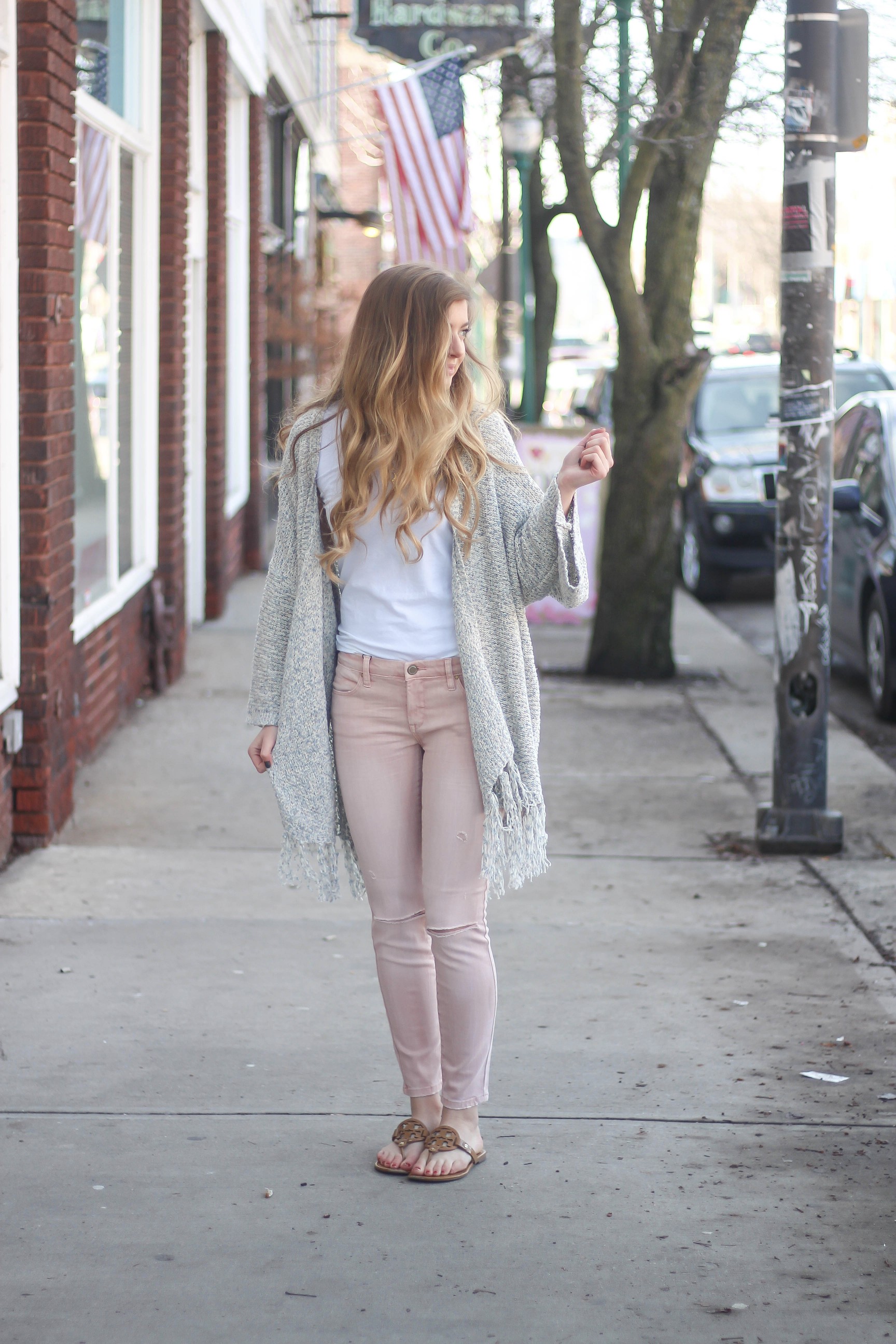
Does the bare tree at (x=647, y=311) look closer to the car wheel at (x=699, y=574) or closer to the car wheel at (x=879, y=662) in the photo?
the car wheel at (x=879, y=662)

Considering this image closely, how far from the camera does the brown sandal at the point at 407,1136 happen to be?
11.8 ft

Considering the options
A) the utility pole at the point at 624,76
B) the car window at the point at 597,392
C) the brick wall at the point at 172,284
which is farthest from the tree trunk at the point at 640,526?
the car window at the point at 597,392

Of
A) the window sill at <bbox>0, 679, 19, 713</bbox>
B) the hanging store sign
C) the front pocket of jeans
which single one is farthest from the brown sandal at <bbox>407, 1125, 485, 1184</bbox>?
the hanging store sign

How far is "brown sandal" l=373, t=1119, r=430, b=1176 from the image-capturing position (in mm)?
3611

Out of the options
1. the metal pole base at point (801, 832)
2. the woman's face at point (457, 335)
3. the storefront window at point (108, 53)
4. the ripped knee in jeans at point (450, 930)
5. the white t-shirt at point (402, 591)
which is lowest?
the metal pole base at point (801, 832)

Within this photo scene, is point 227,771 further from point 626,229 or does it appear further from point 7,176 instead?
point 626,229

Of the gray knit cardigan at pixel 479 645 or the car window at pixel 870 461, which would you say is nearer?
the gray knit cardigan at pixel 479 645

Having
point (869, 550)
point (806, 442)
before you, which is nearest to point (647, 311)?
point (869, 550)

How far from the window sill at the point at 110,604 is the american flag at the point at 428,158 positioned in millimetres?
5952

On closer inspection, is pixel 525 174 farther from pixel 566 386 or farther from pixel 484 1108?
pixel 566 386

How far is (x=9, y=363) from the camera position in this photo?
5656 mm

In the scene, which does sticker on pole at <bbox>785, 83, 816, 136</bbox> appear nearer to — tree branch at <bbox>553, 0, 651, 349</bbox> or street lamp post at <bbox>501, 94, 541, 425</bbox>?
tree branch at <bbox>553, 0, 651, 349</bbox>

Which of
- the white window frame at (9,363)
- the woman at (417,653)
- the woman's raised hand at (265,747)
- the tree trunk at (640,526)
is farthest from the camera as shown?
the tree trunk at (640,526)

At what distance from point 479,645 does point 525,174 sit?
1789 cm
